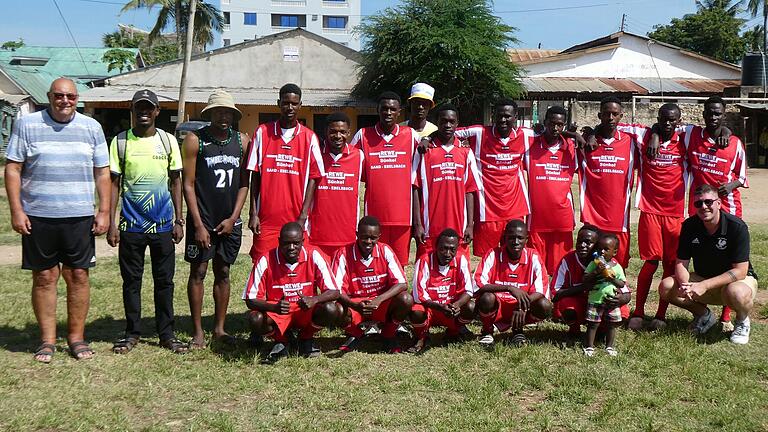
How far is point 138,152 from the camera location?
218 inches

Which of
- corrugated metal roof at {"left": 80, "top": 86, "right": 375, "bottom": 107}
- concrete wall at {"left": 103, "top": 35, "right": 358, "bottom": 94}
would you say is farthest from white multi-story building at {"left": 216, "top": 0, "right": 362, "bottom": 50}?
corrugated metal roof at {"left": 80, "top": 86, "right": 375, "bottom": 107}

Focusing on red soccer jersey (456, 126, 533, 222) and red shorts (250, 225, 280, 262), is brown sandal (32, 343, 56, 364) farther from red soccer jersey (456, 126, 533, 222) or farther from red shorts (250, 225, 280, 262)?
red soccer jersey (456, 126, 533, 222)

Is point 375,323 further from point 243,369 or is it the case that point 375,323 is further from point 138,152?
point 138,152

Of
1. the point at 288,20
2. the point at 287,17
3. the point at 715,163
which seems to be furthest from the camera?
the point at 288,20

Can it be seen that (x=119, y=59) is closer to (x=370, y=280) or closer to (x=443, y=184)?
(x=443, y=184)

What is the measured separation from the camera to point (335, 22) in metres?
68.7

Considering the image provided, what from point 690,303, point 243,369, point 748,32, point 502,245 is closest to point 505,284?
point 502,245

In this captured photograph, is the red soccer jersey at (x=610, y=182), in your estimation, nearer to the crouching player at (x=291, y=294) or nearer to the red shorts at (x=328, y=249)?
the red shorts at (x=328, y=249)

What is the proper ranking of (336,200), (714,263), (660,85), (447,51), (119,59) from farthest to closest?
(119,59) < (660,85) < (447,51) < (714,263) < (336,200)

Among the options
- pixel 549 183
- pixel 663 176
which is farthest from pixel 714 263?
pixel 549 183

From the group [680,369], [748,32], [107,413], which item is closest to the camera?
[107,413]

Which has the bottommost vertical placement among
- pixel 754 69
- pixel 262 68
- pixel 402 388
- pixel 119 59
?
pixel 402 388

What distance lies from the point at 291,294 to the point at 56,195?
1926 millimetres

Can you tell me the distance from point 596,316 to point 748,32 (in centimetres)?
5365
